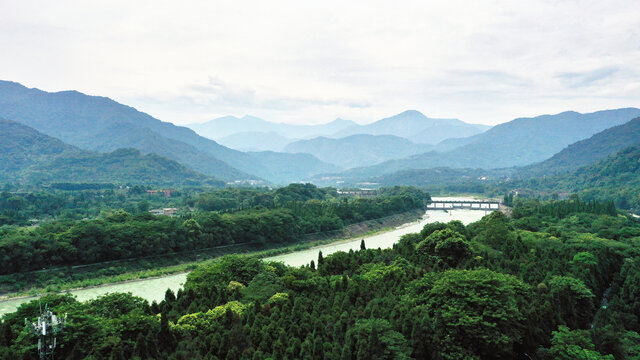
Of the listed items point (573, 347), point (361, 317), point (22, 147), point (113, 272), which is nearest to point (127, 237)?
point (113, 272)

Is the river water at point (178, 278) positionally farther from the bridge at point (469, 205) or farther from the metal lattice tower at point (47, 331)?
the bridge at point (469, 205)

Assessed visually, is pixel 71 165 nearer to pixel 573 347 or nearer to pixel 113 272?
pixel 113 272

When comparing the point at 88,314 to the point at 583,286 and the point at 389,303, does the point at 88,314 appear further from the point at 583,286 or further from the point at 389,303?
the point at 583,286

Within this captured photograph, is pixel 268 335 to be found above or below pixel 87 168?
below

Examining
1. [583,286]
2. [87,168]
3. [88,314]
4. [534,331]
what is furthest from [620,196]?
[87,168]

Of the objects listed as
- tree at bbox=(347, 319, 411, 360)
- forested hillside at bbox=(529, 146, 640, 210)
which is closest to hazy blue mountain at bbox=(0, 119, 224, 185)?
forested hillside at bbox=(529, 146, 640, 210)

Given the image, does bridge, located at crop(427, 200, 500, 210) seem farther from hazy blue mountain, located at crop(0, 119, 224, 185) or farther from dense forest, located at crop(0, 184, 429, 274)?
hazy blue mountain, located at crop(0, 119, 224, 185)
